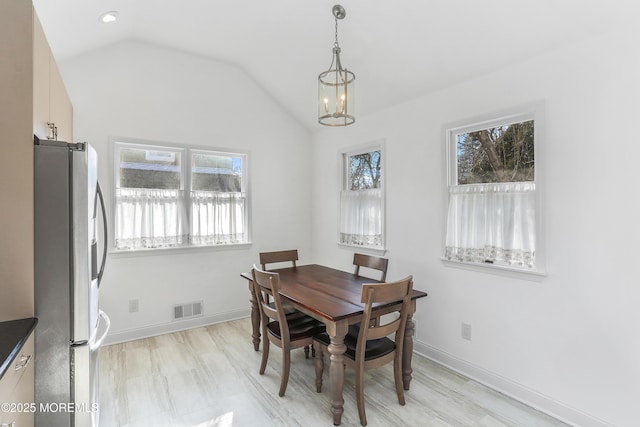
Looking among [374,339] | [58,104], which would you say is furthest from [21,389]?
[58,104]

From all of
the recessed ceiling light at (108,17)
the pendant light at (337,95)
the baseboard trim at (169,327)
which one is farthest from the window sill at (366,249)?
the recessed ceiling light at (108,17)

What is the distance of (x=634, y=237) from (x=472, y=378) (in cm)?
158

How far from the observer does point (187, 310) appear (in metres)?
3.84

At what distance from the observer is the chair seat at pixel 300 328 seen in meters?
2.49

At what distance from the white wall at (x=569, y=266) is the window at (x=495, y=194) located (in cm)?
10

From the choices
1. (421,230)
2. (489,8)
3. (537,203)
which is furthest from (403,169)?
(489,8)

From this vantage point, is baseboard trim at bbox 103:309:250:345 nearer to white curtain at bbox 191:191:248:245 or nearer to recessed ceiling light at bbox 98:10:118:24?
white curtain at bbox 191:191:248:245

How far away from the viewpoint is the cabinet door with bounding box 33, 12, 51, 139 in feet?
5.13

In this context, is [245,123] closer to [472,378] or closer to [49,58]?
[49,58]

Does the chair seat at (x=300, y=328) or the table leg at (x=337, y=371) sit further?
the chair seat at (x=300, y=328)

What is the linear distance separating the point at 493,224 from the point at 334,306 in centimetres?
145

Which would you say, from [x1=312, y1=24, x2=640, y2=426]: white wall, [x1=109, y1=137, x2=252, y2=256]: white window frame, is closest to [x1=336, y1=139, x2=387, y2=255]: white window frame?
[x1=312, y1=24, x2=640, y2=426]: white wall

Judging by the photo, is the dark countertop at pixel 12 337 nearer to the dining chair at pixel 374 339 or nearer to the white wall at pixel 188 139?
the dining chair at pixel 374 339

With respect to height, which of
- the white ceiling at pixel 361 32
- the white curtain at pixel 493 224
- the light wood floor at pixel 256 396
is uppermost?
the white ceiling at pixel 361 32
